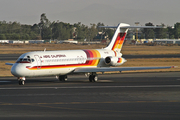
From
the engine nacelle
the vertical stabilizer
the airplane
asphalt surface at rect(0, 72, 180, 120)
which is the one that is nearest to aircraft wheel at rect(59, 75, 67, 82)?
the airplane

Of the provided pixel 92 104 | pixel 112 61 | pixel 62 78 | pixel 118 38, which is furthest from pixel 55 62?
pixel 92 104

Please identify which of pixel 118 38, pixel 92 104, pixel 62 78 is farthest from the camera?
pixel 118 38

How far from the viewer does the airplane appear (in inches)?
1178

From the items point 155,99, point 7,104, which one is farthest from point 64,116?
point 155,99

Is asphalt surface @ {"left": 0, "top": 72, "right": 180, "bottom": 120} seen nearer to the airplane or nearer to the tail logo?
the airplane

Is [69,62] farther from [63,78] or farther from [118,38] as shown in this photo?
[118,38]

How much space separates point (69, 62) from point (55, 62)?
1823mm

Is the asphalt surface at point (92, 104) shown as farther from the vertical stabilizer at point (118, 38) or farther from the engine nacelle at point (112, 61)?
the vertical stabilizer at point (118, 38)

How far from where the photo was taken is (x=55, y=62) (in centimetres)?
3181

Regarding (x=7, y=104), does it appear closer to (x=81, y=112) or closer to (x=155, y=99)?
(x=81, y=112)

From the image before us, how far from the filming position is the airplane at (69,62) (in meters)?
29.9

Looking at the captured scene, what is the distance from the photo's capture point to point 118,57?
37188 millimetres

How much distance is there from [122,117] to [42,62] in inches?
646

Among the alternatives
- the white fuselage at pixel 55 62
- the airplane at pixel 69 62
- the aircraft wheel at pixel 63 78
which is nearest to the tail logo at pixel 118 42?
the airplane at pixel 69 62
